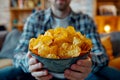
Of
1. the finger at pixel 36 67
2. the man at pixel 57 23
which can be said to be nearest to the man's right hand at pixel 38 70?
the finger at pixel 36 67

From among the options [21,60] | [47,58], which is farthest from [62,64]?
[21,60]

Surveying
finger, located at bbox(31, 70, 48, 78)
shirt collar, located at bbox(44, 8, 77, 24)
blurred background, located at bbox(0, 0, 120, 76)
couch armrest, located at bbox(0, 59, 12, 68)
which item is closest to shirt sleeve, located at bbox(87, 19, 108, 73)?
shirt collar, located at bbox(44, 8, 77, 24)

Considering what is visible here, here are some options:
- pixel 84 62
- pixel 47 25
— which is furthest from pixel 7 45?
pixel 84 62

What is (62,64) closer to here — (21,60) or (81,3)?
(21,60)

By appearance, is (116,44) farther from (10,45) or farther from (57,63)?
(57,63)

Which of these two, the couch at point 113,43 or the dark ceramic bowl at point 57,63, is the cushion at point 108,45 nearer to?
the couch at point 113,43

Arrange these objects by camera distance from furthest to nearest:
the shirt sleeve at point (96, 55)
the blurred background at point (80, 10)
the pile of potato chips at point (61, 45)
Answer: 1. the blurred background at point (80, 10)
2. the shirt sleeve at point (96, 55)
3. the pile of potato chips at point (61, 45)

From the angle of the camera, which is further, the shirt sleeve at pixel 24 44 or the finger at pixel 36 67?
the shirt sleeve at pixel 24 44
